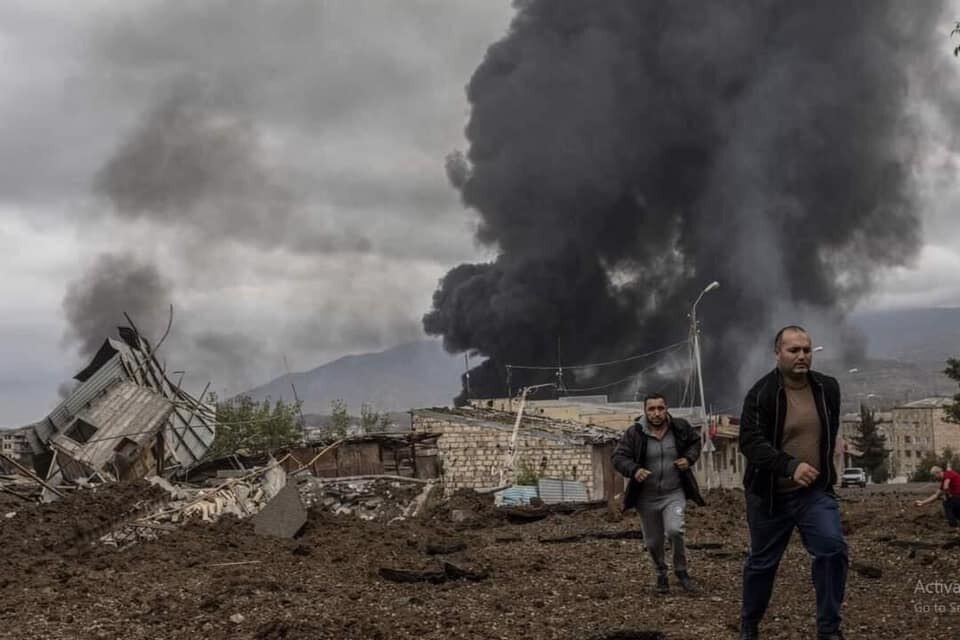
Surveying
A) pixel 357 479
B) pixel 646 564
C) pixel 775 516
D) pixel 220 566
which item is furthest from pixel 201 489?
pixel 775 516

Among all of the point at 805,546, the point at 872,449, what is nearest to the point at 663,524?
the point at 805,546

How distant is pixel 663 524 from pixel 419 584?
2.15m

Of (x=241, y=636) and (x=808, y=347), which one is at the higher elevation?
(x=808, y=347)

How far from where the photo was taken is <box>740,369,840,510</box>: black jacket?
20.6 ft

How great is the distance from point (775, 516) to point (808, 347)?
96 centimetres

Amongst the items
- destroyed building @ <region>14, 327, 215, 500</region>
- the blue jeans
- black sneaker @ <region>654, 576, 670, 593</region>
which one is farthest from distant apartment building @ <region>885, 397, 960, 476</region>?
the blue jeans

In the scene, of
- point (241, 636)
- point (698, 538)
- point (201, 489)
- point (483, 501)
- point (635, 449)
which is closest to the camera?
point (241, 636)

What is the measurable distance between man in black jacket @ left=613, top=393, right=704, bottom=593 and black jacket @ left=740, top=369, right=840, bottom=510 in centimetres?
286

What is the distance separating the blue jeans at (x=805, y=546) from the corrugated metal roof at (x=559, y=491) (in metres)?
23.3

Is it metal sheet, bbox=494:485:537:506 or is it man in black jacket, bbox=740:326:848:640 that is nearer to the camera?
man in black jacket, bbox=740:326:848:640

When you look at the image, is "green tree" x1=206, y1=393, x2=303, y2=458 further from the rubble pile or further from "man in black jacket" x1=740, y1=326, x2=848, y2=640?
"man in black jacket" x1=740, y1=326, x2=848, y2=640

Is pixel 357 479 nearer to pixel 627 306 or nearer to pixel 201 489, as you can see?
pixel 201 489

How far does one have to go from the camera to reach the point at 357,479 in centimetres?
2297

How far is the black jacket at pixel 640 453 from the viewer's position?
928 centimetres
